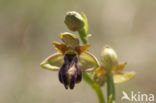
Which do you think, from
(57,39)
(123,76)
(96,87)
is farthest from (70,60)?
(57,39)

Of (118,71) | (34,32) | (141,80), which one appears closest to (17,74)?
(34,32)

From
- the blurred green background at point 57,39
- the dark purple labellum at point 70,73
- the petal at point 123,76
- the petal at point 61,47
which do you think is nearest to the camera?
the dark purple labellum at point 70,73

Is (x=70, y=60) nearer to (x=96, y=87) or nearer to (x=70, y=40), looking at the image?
(x=70, y=40)

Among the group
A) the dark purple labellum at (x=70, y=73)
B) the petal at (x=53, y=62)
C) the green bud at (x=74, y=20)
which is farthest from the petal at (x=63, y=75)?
the green bud at (x=74, y=20)

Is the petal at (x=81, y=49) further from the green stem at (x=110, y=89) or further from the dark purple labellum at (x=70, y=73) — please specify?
the green stem at (x=110, y=89)

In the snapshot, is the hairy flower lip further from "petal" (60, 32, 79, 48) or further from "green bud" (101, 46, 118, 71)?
"green bud" (101, 46, 118, 71)

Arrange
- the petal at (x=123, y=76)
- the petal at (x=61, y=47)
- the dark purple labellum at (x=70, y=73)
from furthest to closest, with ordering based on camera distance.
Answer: the petal at (x=123, y=76) → the petal at (x=61, y=47) → the dark purple labellum at (x=70, y=73)
